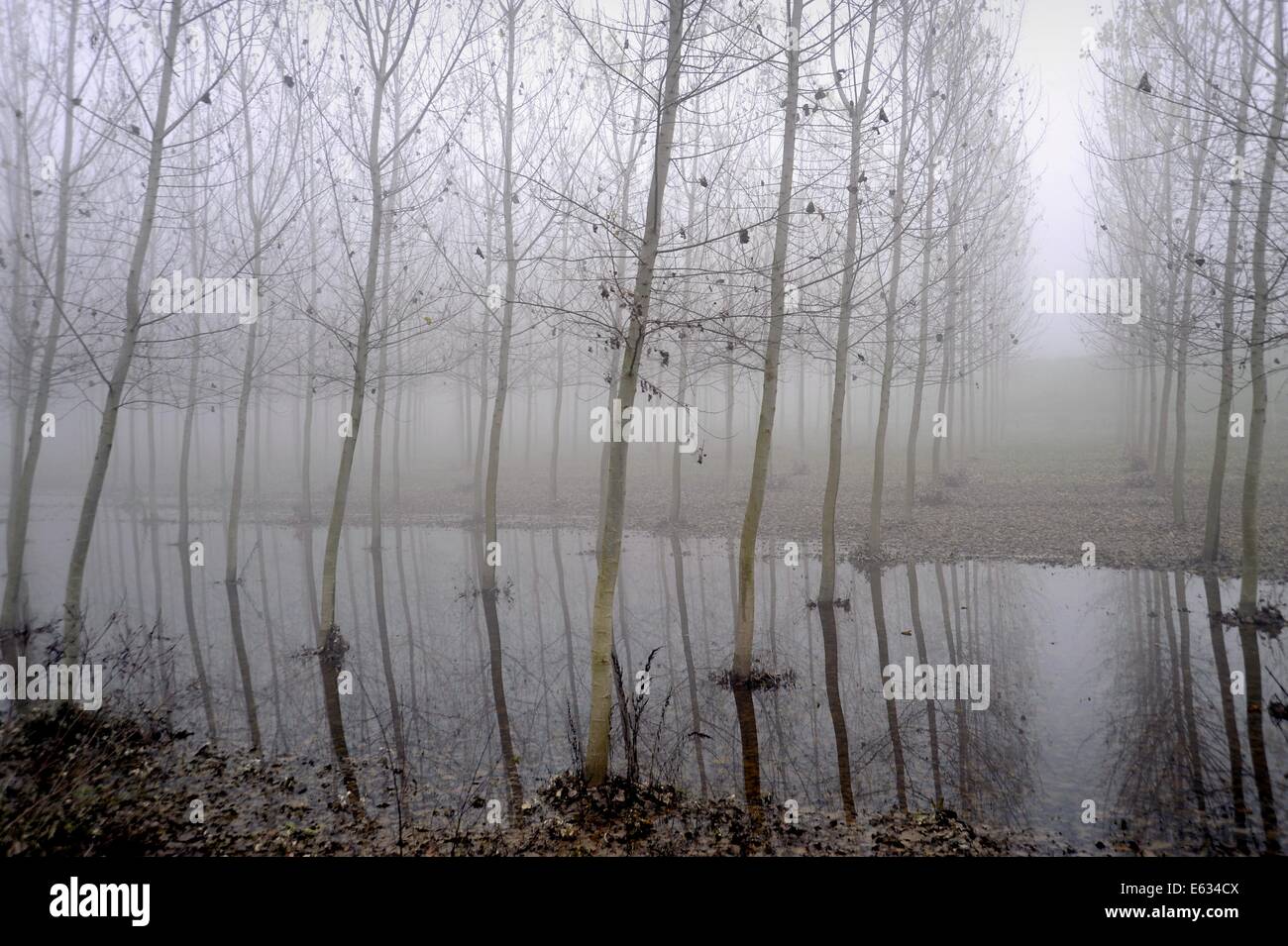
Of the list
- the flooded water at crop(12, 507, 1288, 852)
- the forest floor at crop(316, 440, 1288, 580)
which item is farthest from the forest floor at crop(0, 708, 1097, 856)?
the forest floor at crop(316, 440, 1288, 580)

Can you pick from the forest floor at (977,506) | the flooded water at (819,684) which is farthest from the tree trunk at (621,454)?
the forest floor at (977,506)

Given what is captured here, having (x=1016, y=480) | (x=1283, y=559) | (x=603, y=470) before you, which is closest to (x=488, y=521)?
(x=603, y=470)

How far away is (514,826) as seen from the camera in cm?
522

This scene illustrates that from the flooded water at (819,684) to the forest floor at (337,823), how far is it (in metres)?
0.40

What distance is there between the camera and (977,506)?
18375 mm

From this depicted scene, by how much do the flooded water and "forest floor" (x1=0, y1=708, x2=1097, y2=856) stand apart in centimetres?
40

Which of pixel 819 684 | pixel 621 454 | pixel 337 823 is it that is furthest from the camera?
pixel 819 684

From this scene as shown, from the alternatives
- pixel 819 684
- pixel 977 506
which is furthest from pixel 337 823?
pixel 977 506

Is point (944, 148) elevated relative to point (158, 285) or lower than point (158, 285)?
elevated

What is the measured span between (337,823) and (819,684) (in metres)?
5.55

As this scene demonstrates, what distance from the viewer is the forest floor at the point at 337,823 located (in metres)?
4.79

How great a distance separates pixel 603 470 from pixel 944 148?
961 cm

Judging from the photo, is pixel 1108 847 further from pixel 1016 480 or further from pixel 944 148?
pixel 1016 480

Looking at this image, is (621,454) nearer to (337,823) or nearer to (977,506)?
(337,823)
